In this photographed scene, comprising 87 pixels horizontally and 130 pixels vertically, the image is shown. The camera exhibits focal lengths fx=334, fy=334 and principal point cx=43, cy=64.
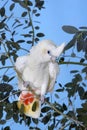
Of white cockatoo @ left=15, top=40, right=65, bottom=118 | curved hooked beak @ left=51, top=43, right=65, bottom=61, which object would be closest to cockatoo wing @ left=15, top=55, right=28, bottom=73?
white cockatoo @ left=15, top=40, right=65, bottom=118

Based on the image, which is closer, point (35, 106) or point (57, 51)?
point (57, 51)

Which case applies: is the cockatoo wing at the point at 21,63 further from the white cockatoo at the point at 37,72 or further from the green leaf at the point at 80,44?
the green leaf at the point at 80,44

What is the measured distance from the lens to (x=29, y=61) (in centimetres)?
80

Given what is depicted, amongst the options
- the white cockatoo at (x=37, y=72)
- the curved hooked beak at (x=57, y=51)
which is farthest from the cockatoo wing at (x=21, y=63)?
the curved hooked beak at (x=57, y=51)

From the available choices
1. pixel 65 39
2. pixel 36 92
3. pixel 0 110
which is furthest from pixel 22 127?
pixel 36 92

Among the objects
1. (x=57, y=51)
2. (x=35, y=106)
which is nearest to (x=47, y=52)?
(x=57, y=51)

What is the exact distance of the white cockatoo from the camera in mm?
753

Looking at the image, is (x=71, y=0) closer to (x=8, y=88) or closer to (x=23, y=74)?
(x=8, y=88)

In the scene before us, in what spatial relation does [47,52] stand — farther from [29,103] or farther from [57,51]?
[29,103]

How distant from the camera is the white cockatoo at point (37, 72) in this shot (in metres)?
0.75

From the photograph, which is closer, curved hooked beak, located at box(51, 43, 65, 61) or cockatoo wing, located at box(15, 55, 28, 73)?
curved hooked beak, located at box(51, 43, 65, 61)

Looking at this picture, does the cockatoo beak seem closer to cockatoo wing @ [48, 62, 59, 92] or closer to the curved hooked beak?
cockatoo wing @ [48, 62, 59, 92]

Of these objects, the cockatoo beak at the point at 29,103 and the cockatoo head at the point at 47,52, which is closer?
the cockatoo head at the point at 47,52

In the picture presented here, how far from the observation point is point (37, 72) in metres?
0.81
